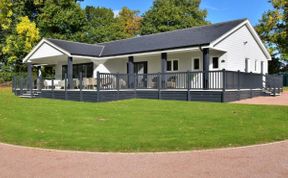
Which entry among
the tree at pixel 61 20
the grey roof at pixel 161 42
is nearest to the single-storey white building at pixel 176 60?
the grey roof at pixel 161 42

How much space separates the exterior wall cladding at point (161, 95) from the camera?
748 inches

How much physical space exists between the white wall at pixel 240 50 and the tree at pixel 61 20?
2397 centimetres

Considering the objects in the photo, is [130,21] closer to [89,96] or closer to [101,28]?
[101,28]

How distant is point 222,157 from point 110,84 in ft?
48.2

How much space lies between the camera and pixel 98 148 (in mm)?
8297

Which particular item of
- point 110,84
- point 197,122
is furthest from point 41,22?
point 197,122

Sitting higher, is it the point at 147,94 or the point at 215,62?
the point at 215,62

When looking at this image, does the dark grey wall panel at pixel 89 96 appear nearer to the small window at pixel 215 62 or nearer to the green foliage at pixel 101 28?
the small window at pixel 215 62

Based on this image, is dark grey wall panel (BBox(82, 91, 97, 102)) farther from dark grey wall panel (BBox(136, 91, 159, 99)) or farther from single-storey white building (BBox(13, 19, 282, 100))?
dark grey wall panel (BBox(136, 91, 159, 99))

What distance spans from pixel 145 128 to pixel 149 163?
4.09 meters

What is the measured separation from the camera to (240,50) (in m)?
25.3

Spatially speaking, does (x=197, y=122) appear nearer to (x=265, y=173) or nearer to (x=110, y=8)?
(x=265, y=173)

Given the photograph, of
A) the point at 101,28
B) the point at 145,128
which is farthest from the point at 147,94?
the point at 101,28

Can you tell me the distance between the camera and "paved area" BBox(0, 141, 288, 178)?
616cm
